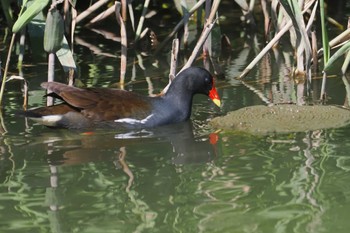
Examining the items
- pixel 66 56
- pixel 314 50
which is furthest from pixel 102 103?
pixel 314 50

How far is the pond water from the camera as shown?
4117 mm

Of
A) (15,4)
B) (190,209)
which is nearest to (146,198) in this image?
(190,209)

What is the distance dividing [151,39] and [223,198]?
4.36 m

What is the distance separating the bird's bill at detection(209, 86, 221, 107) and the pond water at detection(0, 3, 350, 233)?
9 centimetres

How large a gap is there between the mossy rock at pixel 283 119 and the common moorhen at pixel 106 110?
31cm

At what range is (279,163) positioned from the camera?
500cm

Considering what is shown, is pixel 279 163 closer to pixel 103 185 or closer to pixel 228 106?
pixel 103 185

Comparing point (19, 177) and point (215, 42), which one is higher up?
point (215, 42)

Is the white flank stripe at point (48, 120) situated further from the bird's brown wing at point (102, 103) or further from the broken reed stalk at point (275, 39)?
the broken reed stalk at point (275, 39)

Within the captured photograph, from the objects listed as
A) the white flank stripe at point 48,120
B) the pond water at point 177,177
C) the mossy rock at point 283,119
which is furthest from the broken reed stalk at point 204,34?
the white flank stripe at point 48,120

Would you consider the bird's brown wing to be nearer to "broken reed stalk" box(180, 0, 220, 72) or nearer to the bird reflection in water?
the bird reflection in water

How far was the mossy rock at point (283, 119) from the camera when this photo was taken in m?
5.78

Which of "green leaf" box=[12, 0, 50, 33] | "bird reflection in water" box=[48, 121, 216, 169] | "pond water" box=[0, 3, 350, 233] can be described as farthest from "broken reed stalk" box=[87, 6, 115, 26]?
"green leaf" box=[12, 0, 50, 33]

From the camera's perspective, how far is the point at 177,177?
4848 millimetres
